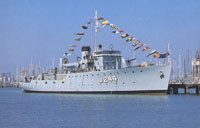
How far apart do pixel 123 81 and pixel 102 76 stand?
3582 mm

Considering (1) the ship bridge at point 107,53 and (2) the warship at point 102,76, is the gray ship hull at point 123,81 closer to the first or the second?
(2) the warship at point 102,76

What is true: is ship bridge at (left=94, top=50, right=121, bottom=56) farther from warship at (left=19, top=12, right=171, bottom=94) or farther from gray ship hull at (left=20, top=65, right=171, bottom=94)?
gray ship hull at (left=20, top=65, right=171, bottom=94)

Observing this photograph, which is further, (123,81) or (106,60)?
(106,60)

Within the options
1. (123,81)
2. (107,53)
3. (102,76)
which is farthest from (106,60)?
(123,81)

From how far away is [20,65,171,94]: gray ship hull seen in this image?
169ft

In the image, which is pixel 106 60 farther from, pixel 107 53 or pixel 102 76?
pixel 102 76

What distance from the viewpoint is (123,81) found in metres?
53.6

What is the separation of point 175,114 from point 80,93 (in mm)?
29616

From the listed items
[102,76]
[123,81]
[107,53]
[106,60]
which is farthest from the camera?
[107,53]

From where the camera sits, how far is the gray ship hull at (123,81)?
169 feet

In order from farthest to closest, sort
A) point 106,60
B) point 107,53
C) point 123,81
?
point 107,53
point 106,60
point 123,81

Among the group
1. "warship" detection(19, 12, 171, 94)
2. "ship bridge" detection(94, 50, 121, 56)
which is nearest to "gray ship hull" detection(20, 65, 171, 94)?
"warship" detection(19, 12, 171, 94)

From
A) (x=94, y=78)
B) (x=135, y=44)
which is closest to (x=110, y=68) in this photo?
(x=94, y=78)

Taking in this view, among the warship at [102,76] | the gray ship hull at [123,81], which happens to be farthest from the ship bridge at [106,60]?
the gray ship hull at [123,81]
